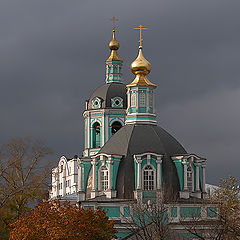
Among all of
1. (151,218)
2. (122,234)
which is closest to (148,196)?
(122,234)

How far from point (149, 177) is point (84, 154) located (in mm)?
13796

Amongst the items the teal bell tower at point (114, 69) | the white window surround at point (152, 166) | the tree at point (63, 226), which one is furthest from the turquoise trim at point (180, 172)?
the teal bell tower at point (114, 69)

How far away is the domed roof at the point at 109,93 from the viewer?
5806 centimetres

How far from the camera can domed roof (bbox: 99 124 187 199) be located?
1762 inches

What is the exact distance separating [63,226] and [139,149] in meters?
9.65

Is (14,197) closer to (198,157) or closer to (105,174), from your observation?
(105,174)

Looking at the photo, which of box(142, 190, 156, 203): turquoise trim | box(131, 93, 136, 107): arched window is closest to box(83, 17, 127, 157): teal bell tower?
box(131, 93, 136, 107): arched window

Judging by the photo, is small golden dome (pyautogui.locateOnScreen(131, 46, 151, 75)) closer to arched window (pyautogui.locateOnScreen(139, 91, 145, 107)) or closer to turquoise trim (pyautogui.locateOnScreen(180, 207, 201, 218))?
arched window (pyautogui.locateOnScreen(139, 91, 145, 107))

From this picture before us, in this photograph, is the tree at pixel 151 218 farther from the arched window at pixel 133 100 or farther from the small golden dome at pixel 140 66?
the small golden dome at pixel 140 66

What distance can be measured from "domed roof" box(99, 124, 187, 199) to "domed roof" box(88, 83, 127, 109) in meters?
11.2

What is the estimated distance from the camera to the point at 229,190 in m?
36.3

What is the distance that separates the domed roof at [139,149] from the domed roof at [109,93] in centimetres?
1124

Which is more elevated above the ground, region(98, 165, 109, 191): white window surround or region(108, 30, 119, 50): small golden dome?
region(108, 30, 119, 50): small golden dome

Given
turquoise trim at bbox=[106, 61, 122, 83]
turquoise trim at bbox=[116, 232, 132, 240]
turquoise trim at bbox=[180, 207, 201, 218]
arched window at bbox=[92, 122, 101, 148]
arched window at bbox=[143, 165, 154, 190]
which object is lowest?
turquoise trim at bbox=[116, 232, 132, 240]
